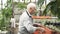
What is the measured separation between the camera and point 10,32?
312cm

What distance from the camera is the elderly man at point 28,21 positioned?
2980 millimetres

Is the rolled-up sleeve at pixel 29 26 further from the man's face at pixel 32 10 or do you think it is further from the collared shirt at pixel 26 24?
the man's face at pixel 32 10

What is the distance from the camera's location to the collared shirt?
9.78 ft

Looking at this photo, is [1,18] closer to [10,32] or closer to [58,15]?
[10,32]

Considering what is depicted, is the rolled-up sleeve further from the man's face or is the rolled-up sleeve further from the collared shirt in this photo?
the man's face

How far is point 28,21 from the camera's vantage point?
9.78ft

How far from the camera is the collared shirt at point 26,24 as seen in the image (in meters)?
2.98

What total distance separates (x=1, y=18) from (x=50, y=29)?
0.88m

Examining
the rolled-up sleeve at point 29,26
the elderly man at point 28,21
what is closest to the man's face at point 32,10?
the elderly man at point 28,21

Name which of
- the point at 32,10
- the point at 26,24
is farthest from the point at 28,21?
the point at 32,10

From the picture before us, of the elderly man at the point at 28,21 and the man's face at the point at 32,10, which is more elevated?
the man's face at the point at 32,10

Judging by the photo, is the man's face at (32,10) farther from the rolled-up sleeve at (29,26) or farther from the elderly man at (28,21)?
the rolled-up sleeve at (29,26)

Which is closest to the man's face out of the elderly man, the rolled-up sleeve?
the elderly man

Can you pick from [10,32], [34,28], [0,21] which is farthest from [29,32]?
[0,21]
